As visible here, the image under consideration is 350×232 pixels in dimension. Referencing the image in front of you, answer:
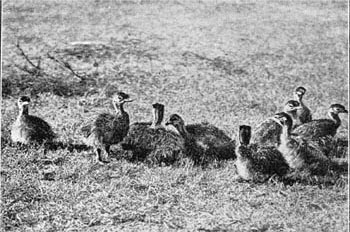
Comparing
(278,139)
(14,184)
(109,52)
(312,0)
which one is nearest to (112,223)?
(14,184)

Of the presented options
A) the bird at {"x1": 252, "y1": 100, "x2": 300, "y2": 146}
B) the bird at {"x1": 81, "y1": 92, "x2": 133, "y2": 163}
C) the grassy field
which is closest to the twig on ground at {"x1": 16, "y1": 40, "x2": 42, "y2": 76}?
the grassy field

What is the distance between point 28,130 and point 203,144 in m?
2.11

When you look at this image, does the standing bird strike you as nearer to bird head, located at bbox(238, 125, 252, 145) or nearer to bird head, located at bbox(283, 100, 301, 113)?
bird head, located at bbox(238, 125, 252, 145)

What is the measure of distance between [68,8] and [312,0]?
7.15 metres

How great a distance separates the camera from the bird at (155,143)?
6.69 metres

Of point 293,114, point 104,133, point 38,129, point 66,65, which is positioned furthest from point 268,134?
point 66,65

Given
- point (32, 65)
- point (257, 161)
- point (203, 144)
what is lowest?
point (257, 161)

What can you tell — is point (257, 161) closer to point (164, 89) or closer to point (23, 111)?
point (23, 111)

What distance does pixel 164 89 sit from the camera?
383 inches

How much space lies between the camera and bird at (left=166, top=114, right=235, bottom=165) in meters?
6.84

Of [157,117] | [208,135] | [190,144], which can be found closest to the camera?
[190,144]

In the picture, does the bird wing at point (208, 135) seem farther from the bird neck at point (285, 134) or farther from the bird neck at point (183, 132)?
the bird neck at point (285, 134)

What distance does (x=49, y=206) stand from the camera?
18.8 ft

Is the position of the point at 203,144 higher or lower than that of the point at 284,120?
lower
